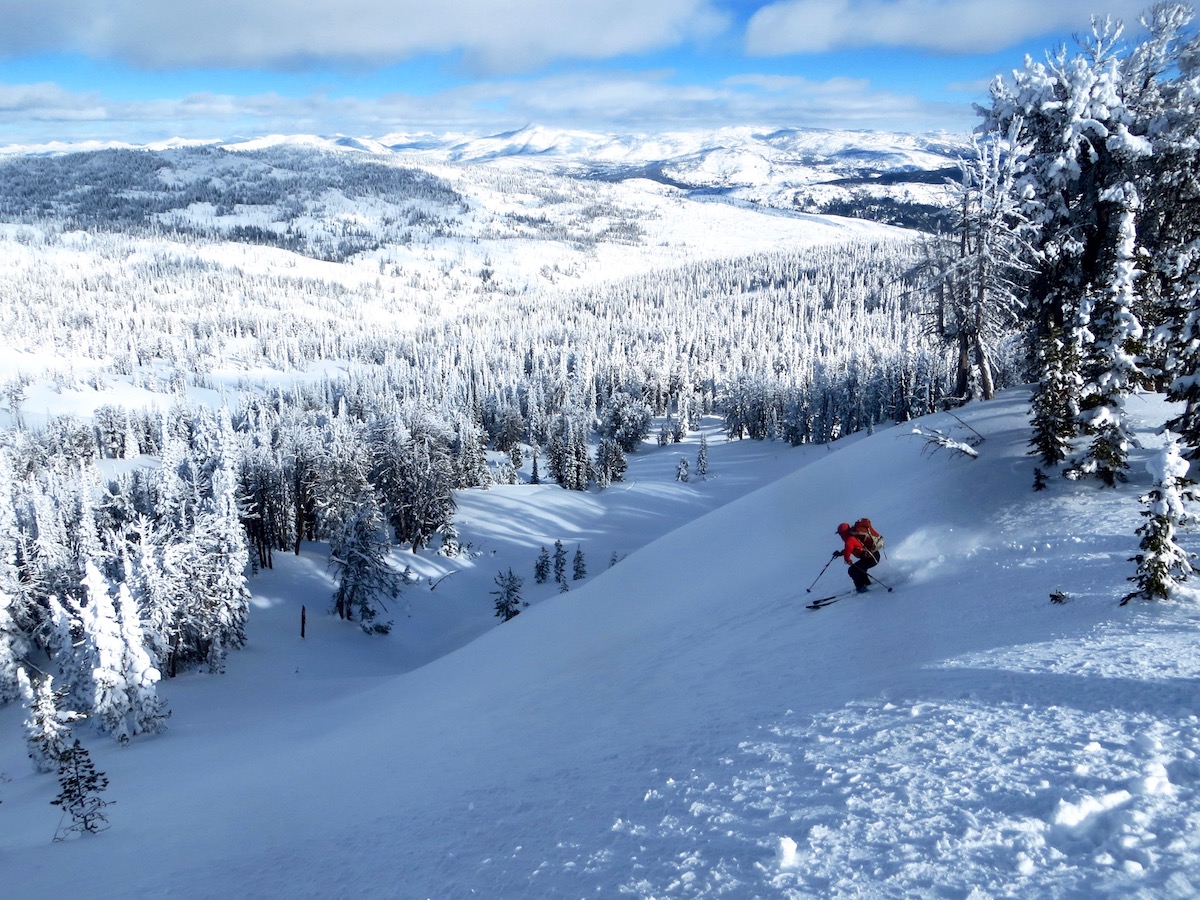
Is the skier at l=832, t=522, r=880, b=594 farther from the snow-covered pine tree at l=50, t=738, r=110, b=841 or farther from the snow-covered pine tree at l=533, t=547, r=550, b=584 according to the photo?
the snow-covered pine tree at l=533, t=547, r=550, b=584

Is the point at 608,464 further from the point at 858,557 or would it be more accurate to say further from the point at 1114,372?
the point at 1114,372

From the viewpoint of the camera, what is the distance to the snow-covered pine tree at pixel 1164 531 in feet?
28.0

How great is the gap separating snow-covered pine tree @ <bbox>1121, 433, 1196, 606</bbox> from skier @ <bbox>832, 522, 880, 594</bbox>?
455cm

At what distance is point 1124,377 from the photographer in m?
13.4

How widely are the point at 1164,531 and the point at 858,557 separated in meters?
5.39

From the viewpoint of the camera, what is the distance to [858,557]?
13.4m

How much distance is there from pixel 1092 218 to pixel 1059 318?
3621 millimetres

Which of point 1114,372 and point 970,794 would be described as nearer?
point 970,794

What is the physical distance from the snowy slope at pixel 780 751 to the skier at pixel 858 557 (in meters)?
0.48

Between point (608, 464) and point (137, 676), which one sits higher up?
point (137, 676)

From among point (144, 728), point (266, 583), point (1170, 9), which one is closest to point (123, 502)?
point (266, 583)

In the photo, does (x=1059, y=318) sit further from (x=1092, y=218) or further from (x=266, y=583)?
(x=266, y=583)

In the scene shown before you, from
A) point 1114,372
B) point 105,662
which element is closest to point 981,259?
point 1114,372

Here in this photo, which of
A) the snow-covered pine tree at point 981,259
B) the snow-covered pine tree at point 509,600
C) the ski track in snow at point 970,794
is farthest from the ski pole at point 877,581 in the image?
the snow-covered pine tree at point 509,600
